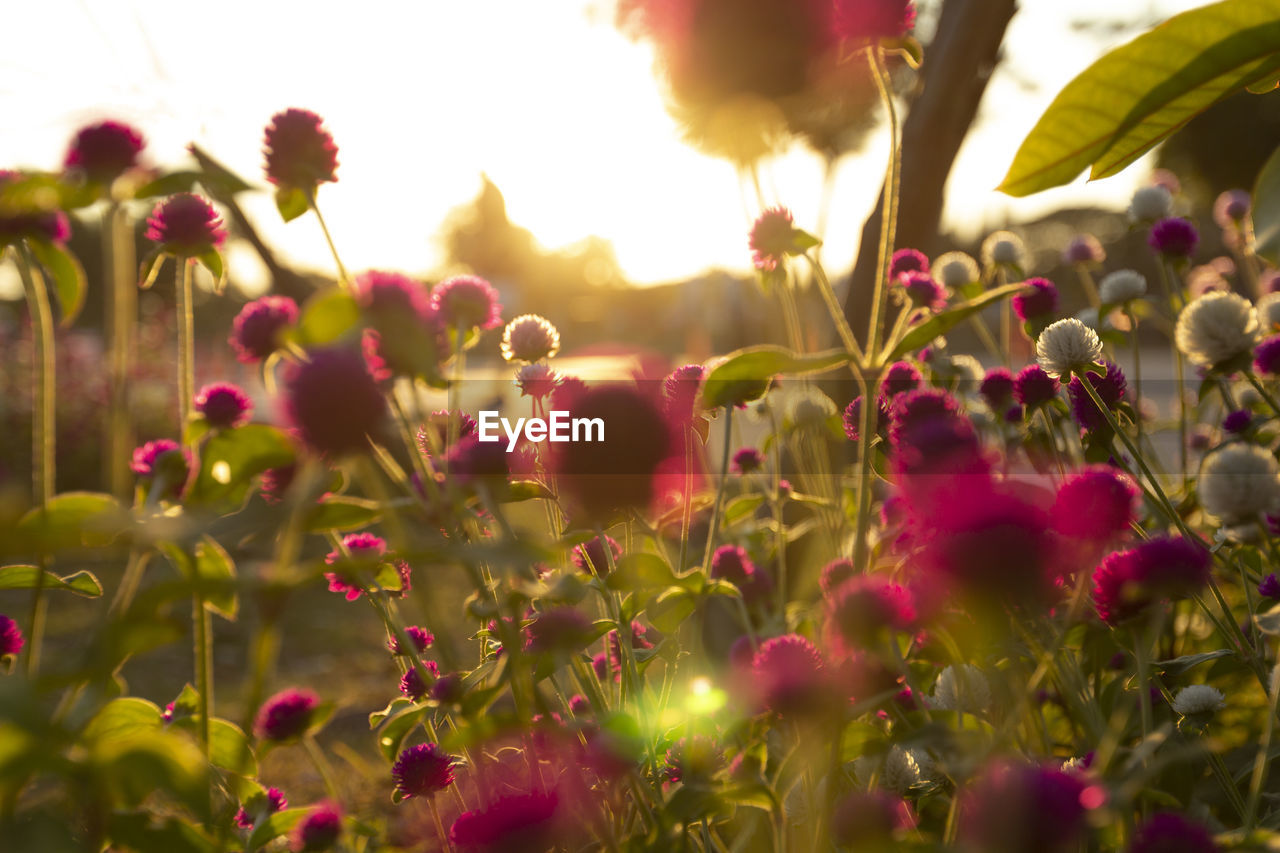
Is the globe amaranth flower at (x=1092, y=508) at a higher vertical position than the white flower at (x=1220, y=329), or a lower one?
lower

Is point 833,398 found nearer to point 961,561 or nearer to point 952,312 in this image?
point 952,312

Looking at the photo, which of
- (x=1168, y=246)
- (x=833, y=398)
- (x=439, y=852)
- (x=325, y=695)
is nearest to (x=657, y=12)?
(x=833, y=398)

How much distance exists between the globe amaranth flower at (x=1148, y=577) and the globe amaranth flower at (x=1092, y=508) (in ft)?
0.09

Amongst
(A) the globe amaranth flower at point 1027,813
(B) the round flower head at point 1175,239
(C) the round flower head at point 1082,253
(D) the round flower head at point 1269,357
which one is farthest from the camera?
(C) the round flower head at point 1082,253

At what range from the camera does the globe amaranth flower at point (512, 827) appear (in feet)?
1.83

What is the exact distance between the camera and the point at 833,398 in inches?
81.0

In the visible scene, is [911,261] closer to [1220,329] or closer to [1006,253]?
[1006,253]

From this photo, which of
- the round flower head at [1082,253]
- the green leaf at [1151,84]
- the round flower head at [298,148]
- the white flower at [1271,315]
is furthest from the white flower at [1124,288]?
the round flower head at [298,148]

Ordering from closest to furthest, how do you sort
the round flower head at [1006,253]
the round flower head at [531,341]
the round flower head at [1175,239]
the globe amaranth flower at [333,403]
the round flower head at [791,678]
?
the globe amaranth flower at [333,403] < the round flower head at [791,678] < the round flower head at [531,341] < the round flower head at [1175,239] < the round flower head at [1006,253]

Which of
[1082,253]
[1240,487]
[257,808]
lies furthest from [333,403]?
[1082,253]

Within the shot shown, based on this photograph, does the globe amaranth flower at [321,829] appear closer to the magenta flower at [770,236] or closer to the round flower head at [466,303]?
the round flower head at [466,303]

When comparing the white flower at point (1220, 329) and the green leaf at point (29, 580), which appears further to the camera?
the white flower at point (1220, 329)

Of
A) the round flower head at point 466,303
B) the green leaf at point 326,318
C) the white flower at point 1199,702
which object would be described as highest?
the round flower head at point 466,303

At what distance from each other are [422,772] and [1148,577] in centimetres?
72
